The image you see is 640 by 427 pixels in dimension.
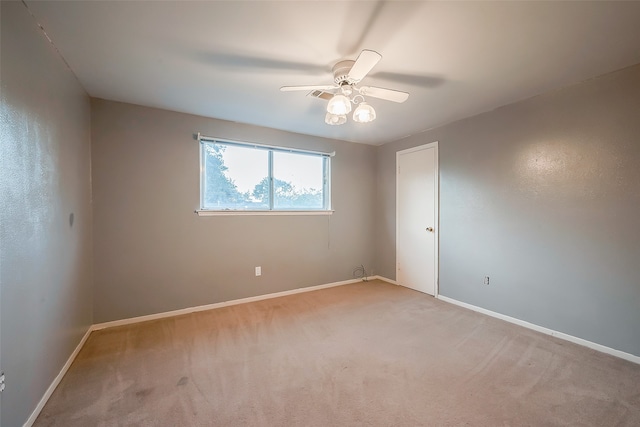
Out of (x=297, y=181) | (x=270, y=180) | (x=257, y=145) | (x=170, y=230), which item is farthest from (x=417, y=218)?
(x=170, y=230)

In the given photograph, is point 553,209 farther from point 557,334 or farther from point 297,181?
point 297,181

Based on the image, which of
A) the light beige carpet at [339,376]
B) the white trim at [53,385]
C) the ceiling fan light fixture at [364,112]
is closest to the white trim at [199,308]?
the light beige carpet at [339,376]

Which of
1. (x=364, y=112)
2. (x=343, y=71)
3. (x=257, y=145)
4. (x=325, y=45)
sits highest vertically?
(x=325, y=45)

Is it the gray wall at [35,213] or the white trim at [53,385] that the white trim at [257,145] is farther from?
the white trim at [53,385]

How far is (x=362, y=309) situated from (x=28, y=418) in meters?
2.72

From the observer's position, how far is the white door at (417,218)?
3.57 m

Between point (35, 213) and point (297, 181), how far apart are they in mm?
2679

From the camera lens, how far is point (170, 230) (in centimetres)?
292

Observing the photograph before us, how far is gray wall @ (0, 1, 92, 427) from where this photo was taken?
1.29 m

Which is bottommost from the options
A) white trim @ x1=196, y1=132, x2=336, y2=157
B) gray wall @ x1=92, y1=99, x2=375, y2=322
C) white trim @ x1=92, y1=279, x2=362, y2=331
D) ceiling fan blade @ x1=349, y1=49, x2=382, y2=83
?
white trim @ x1=92, y1=279, x2=362, y2=331

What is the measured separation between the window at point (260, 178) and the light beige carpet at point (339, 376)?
146cm

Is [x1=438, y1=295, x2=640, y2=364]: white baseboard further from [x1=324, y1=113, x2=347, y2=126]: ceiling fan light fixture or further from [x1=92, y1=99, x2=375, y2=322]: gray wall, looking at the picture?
[x1=324, y1=113, x2=347, y2=126]: ceiling fan light fixture

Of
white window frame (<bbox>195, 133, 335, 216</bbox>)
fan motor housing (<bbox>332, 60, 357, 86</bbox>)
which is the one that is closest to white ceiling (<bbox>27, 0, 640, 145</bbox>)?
fan motor housing (<bbox>332, 60, 357, 86</bbox>)

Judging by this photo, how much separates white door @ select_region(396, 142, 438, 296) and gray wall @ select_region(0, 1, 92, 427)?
12.6ft
